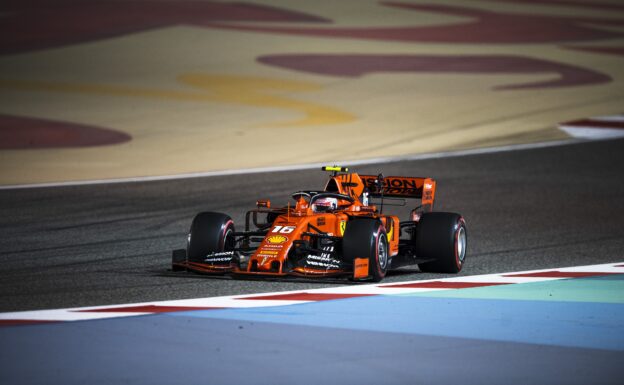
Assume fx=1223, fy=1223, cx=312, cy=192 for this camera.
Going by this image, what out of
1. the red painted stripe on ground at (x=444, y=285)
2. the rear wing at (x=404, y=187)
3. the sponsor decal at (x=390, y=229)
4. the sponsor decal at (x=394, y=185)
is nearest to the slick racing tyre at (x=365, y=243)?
the red painted stripe on ground at (x=444, y=285)

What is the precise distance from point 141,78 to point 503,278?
21.3 m

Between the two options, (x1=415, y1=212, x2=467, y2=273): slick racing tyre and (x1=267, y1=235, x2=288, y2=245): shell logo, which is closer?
(x1=267, y1=235, x2=288, y2=245): shell logo

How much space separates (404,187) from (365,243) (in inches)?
85.3

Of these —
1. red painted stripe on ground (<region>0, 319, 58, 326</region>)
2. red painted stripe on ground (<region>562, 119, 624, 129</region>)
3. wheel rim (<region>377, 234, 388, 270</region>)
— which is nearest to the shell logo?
wheel rim (<region>377, 234, 388, 270</region>)

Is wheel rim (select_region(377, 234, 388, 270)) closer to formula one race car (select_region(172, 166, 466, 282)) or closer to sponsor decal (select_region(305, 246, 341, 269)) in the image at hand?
formula one race car (select_region(172, 166, 466, 282))

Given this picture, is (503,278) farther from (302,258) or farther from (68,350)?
(68,350)

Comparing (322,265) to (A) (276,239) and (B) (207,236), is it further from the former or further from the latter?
(B) (207,236)

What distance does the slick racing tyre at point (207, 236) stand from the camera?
11.6 meters

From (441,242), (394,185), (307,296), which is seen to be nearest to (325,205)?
(441,242)

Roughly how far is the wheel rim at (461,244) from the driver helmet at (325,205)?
4.06ft

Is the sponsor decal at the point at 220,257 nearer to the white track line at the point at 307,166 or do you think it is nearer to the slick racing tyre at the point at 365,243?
the slick racing tyre at the point at 365,243

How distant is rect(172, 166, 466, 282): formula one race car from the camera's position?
10914mm

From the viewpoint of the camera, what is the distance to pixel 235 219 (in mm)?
15703

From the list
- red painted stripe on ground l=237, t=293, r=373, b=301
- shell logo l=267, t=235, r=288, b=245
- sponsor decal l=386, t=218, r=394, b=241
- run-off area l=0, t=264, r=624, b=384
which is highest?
sponsor decal l=386, t=218, r=394, b=241
